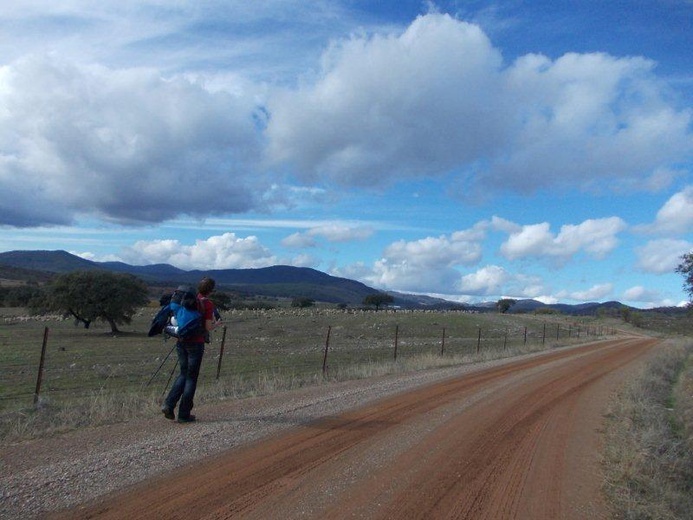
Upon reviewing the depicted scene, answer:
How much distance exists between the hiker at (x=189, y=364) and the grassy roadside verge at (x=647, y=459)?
560 centimetres

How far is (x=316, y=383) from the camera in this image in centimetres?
1480

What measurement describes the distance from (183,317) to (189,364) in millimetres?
699

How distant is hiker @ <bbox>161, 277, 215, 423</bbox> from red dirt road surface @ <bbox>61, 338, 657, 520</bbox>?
1.52 metres

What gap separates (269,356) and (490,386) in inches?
620

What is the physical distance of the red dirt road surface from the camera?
562 cm

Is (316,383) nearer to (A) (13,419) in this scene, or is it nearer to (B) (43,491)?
(A) (13,419)

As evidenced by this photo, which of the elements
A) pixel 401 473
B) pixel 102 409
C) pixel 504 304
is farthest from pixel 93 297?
pixel 504 304

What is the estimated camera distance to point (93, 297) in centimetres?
4922

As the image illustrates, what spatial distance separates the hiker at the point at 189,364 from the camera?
875 centimetres

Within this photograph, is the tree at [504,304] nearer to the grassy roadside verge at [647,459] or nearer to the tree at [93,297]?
the tree at [93,297]

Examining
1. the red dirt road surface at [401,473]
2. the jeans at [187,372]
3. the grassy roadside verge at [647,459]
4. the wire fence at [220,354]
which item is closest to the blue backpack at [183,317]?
the jeans at [187,372]

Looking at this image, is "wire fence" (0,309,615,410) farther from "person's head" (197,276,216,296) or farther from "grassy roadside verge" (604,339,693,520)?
"grassy roadside verge" (604,339,693,520)

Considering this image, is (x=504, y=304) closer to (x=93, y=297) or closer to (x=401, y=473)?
(x=93, y=297)

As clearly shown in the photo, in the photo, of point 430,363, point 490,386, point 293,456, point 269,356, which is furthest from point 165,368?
point 293,456
